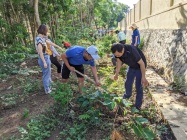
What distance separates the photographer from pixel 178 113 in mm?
3707

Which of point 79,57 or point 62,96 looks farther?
point 79,57

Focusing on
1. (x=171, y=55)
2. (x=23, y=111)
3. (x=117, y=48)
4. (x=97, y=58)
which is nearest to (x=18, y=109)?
(x=23, y=111)

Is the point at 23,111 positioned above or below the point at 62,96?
below

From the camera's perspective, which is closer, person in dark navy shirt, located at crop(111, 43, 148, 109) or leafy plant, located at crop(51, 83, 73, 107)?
person in dark navy shirt, located at crop(111, 43, 148, 109)

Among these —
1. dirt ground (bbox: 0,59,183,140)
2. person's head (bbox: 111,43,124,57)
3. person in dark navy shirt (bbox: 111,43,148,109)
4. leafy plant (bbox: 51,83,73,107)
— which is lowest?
dirt ground (bbox: 0,59,183,140)

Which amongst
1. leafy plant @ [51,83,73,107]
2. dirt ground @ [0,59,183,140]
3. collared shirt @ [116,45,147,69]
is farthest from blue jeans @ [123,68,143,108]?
leafy plant @ [51,83,73,107]

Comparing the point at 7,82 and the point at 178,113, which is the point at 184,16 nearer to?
the point at 178,113

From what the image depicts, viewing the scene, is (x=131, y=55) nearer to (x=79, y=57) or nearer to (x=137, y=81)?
(x=137, y=81)

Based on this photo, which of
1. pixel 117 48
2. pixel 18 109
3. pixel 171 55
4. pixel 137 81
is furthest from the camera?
pixel 171 55

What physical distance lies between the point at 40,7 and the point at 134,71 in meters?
9.24

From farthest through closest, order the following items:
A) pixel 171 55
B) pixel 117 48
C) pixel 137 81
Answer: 1. pixel 171 55
2. pixel 137 81
3. pixel 117 48

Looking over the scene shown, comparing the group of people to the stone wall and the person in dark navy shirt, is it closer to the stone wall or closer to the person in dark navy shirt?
the person in dark navy shirt

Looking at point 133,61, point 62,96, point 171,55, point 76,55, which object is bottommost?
point 62,96

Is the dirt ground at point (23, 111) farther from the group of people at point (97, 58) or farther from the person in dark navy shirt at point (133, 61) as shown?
the person in dark navy shirt at point (133, 61)
